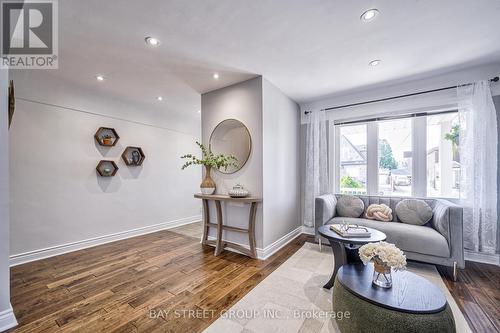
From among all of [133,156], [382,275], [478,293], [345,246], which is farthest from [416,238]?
[133,156]

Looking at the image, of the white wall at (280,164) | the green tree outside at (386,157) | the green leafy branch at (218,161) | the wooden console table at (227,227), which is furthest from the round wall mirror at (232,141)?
the green tree outside at (386,157)

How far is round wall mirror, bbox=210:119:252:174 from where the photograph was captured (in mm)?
3207

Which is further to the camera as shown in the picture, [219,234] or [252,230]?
[219,234]

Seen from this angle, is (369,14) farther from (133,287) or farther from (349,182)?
(133,287)

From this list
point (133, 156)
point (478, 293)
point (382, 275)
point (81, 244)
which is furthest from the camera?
point (133, 156)

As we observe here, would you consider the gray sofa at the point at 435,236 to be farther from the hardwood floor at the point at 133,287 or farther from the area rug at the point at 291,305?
the hardwood floor at the point at 133,287

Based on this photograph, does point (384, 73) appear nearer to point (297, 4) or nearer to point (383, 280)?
point (297, 4)

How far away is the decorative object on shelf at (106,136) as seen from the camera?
11.6 ft

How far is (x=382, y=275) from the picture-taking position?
157cm

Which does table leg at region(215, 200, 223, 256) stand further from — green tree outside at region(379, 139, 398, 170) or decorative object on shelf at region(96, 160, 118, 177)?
green tree outside at region(379, 139, 398, 170)

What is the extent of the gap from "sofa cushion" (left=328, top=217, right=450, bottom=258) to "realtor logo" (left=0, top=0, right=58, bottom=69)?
4153 mm

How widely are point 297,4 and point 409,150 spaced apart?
291 centimetres

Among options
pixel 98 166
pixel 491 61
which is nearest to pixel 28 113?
pixel 98 166

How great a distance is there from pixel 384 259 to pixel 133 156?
4.15 metres
